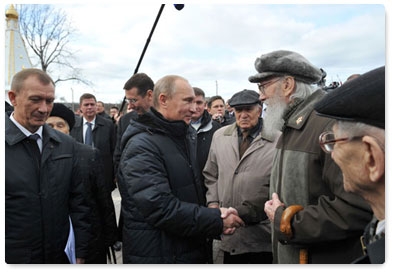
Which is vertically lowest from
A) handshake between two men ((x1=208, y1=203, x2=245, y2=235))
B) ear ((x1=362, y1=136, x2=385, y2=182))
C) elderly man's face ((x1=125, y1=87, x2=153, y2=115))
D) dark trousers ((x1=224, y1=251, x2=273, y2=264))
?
dark trousers ((x1=224, y1=251, x2=273, y2=264))

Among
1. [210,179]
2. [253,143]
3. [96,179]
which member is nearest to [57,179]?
[96,179]

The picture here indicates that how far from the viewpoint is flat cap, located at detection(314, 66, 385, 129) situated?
3.33 ft

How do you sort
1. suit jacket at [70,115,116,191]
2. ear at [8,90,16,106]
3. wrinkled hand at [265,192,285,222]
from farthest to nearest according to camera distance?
suit jacket at [70,115,116,191] < ear at [8,90,16,106] < wrinkled hand at [265,192,285,222]

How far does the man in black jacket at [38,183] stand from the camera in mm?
1669

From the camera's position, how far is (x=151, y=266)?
5.69ft

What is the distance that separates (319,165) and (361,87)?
1.59ft

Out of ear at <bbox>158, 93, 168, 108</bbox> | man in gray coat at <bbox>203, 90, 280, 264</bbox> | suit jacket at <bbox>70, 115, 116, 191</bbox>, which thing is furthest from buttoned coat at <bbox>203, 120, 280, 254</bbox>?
suit jacket at <bbox>70, 115, 116, 191</bbox>

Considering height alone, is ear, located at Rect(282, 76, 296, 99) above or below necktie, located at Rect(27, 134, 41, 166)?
above

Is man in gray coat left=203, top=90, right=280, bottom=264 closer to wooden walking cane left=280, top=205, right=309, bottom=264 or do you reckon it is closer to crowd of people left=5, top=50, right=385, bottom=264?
crowd of people left=5, top=50, right=385, bottom=264

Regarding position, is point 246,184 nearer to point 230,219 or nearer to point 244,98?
point 230,219

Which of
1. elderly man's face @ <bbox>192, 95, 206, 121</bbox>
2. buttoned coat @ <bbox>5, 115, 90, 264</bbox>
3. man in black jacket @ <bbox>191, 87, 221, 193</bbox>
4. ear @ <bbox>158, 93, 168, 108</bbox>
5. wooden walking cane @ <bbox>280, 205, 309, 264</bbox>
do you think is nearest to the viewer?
wooden walking cane @ <bbox>280, 205, 309, 264</bbox>

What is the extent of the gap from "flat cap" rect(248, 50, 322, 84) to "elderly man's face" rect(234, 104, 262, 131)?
0.67m

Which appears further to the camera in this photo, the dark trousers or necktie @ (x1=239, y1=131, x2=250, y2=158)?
necktie @ (x1=239, y1=131, x2=250, y2=158)
